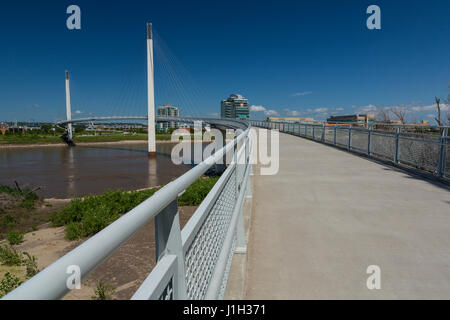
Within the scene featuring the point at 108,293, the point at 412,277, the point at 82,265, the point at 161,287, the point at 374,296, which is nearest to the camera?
the point at 82,265

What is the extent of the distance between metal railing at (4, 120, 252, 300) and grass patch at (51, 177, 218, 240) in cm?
839

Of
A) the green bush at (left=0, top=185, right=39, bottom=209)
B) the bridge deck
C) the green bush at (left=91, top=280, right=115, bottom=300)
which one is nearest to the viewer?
the bridge deck

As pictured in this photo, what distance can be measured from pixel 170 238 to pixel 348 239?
2.85 meters

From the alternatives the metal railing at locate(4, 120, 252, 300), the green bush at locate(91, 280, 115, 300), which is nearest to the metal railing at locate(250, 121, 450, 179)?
the metal railing at locate(4, 120, 252, 300)

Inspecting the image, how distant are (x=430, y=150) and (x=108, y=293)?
7236 millimetres

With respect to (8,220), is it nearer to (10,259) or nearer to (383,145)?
(10,259)

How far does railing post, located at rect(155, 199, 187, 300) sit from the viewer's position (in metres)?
1.23

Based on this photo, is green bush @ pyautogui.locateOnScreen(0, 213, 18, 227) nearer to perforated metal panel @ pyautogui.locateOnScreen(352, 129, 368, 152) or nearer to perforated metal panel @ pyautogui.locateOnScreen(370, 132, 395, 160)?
perforated metal panel @ pyautogui.locateOnScreen(352, 129, 368, 152)

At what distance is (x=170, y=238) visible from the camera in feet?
4.15

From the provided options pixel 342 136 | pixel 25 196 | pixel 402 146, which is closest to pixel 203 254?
pixel 402 146

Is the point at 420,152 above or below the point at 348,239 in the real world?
above

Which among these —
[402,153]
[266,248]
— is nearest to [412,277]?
[266,248]

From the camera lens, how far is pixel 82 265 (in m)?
0.69

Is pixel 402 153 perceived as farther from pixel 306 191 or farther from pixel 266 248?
pixel 266 248
